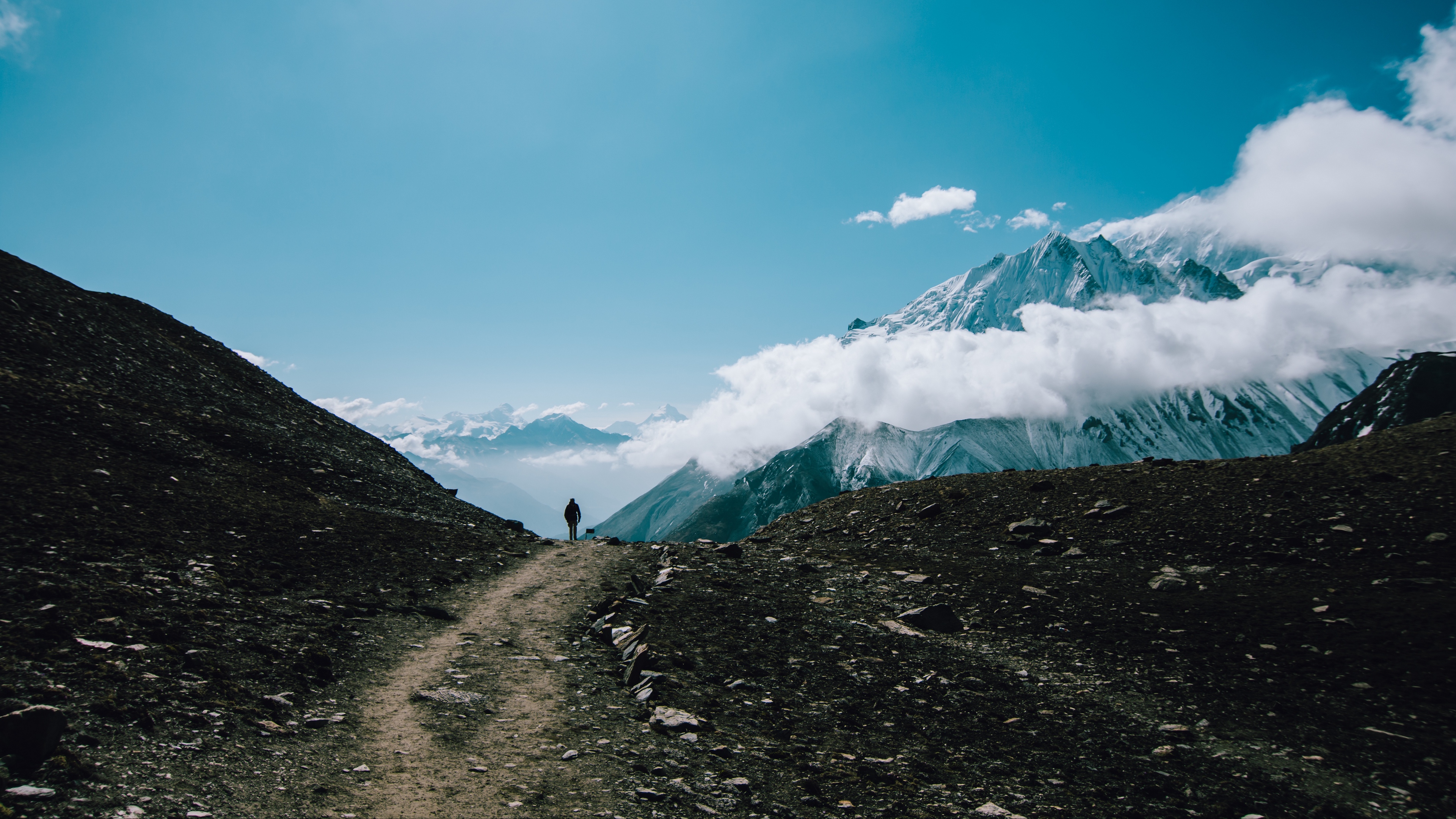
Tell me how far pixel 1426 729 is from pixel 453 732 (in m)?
15.4

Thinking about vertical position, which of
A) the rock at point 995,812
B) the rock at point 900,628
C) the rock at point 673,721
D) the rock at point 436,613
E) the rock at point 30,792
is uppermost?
the rock at point 436,613

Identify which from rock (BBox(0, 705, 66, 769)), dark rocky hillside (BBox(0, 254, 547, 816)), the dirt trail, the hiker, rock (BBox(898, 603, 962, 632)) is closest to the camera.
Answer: rock (BBox(0, 705, 66, 769))

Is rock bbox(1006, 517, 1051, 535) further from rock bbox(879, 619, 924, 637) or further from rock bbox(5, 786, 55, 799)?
rock bbox(5, 786, 55, 799)

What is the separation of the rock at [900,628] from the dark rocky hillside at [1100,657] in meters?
0.10

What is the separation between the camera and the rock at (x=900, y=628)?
15.2 metres

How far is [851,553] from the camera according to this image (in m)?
24.7

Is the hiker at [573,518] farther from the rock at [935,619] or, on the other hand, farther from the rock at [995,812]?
the rock at [995,812]

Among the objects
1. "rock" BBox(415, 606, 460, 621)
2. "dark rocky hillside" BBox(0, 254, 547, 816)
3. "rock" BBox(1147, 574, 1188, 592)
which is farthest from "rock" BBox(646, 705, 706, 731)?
"rock" BBox(1147, 574, 1188, 592)

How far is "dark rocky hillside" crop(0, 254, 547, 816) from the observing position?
304 inches

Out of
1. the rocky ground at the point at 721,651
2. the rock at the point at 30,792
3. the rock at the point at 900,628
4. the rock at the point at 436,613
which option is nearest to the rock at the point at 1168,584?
the rocky ground at the point at 721,651

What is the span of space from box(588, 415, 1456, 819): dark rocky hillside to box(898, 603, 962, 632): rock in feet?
0.18

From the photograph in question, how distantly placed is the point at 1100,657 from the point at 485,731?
41.1ft

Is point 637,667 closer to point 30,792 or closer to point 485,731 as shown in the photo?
point 485,731

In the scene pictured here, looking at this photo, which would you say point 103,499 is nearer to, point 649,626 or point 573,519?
point 649,626
